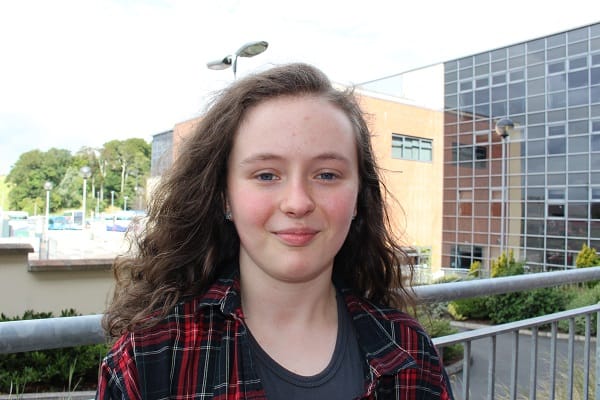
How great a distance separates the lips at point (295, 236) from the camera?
1.08m

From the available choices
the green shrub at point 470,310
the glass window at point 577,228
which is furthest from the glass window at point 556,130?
the green shrub at point 470,310

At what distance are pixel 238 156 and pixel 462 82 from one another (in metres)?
32.3

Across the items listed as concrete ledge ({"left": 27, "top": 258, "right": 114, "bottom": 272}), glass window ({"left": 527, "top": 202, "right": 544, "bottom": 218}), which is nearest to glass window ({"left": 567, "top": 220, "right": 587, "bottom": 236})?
glass window ({"left": 527, "top": 202, "right": 544, "bottom": 218})

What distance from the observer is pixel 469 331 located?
1961 millimetres

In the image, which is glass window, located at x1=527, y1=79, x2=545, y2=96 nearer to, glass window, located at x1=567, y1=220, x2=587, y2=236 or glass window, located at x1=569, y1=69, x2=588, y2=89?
glass window, located at x1=569, y1=69, x2=588, y2=89

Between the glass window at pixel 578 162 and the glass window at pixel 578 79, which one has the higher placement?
the glass window at pixel 578 79

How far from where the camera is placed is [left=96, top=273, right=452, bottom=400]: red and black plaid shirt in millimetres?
983

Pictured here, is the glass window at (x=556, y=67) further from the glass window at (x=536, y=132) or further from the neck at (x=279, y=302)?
the neck at (x=279, y=302)

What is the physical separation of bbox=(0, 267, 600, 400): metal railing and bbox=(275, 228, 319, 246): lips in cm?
57

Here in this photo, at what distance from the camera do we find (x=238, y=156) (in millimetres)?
1166

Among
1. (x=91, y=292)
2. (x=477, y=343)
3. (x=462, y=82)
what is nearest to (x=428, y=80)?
(x=462, y=82)

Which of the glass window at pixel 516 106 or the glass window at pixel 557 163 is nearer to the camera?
the glass window at pixel 557 163

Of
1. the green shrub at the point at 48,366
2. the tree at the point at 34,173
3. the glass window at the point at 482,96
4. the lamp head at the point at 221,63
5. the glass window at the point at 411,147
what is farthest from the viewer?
the tree at the point at 34,173

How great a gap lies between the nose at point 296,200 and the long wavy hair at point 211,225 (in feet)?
0.72
